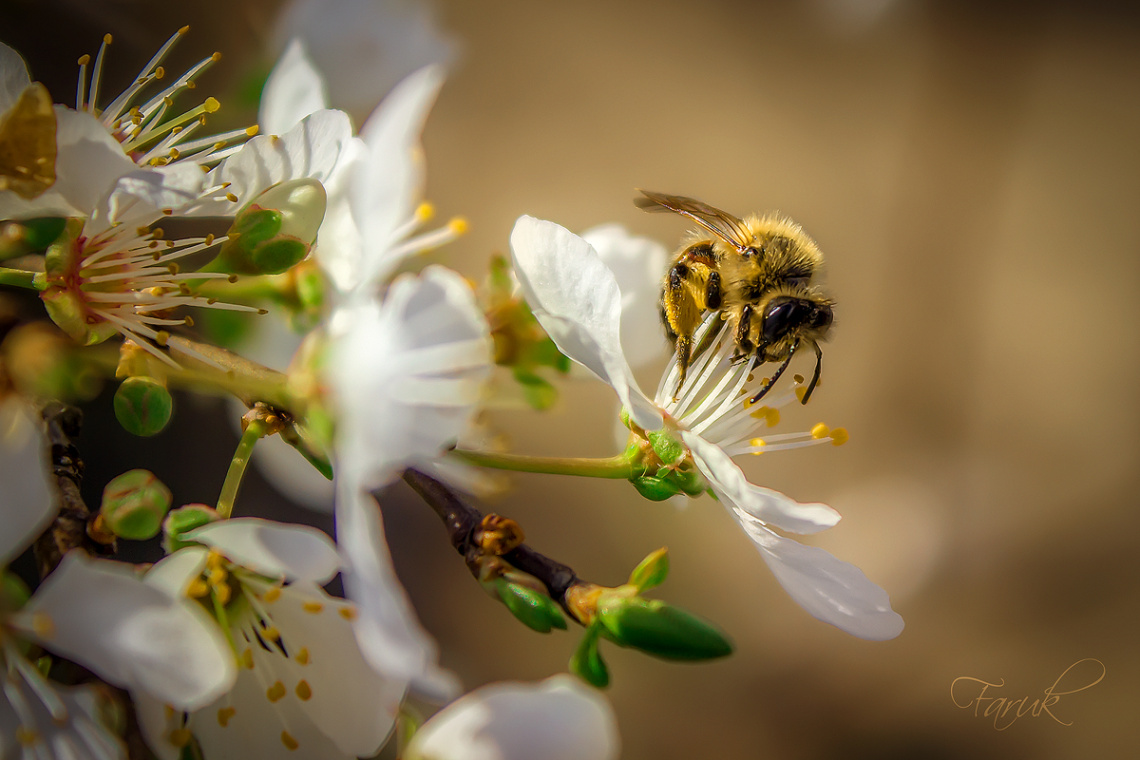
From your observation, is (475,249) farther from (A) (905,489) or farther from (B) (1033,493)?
(B) (1033,493)

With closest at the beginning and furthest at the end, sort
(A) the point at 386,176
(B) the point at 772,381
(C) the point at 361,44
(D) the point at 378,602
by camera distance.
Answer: (D) the point at 378,602 < (A) the point at 386,176 < (B) the point at 772,381 < (C) the point at 361,44

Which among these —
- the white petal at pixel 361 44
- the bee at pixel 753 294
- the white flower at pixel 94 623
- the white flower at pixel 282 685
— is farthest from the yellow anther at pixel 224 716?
the white petal at pixel 361 44

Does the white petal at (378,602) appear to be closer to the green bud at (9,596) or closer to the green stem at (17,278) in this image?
the green bud at (9,596)

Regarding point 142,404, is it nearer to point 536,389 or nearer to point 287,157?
point 287,157

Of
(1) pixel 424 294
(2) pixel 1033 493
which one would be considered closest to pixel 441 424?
(1) pixel 424 294

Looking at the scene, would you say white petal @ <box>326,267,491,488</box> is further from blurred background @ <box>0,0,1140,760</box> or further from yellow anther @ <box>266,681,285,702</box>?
blurred background @ <box>0,0,1140,760</box>

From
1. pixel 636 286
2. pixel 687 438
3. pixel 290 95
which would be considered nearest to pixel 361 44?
pixel 290 95

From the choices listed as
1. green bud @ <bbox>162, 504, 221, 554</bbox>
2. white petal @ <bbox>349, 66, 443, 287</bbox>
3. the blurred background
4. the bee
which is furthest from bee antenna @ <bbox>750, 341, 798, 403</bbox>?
the blurred background

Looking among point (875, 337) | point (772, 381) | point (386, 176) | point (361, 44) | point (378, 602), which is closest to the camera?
point (378, 602)
